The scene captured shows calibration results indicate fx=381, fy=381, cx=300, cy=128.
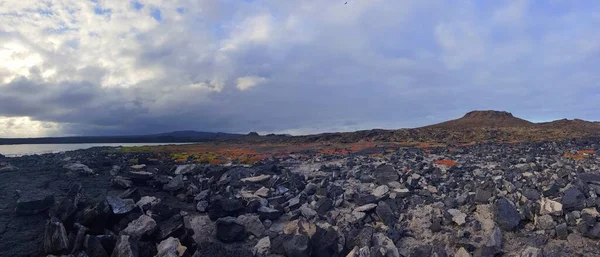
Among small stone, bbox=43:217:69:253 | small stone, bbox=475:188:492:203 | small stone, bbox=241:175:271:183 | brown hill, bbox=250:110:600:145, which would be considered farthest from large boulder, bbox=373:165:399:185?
brown hill, bbox=250:110:600:145

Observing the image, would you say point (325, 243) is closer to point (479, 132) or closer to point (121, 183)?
point (121, 183)

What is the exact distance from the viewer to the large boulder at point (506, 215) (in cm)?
658

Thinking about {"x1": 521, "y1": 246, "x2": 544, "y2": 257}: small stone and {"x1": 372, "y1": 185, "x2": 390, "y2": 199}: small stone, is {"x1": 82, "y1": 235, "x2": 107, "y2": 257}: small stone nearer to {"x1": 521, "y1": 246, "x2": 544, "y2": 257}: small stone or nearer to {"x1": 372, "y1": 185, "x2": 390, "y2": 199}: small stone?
{"x1": 372, "y1": 185, "x2": 390, "y2": 199}: small stone

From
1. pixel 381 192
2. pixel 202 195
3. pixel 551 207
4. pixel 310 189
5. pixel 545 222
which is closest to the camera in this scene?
pixel 545 222

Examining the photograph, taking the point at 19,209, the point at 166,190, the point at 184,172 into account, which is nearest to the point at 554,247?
the point at 166,190

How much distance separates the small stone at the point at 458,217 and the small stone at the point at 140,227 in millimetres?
5280

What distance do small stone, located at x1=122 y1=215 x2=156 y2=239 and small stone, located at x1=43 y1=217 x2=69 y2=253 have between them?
31.2 inches

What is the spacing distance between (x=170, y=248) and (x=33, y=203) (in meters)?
3.10

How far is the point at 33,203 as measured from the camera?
267 inches

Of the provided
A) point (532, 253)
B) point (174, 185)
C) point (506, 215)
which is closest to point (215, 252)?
point (532, 253)

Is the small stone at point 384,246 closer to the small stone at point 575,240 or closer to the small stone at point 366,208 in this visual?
the small stone at point 366,208

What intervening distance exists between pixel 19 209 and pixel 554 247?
898 centimetres

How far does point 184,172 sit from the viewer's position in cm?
1268

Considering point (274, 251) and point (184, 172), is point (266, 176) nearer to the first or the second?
point (184, 172)
